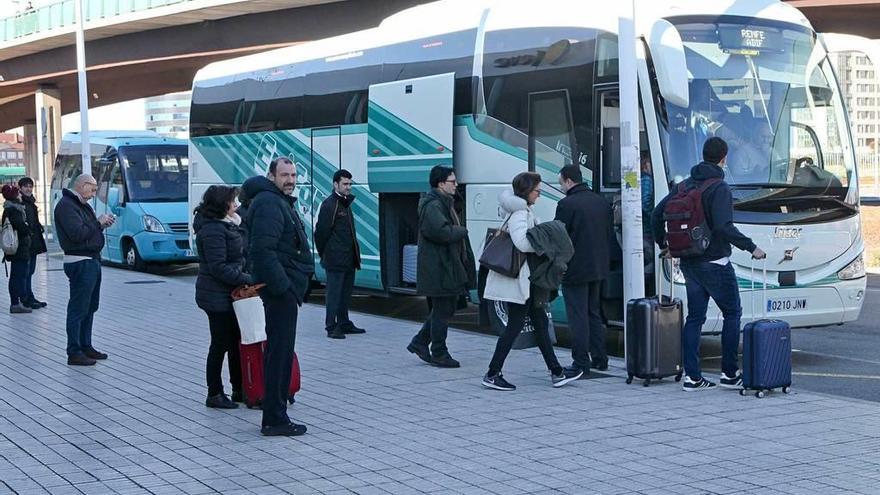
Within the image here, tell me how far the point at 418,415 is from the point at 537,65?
500 centimetres

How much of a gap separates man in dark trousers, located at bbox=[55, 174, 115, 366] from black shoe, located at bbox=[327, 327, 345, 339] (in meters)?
2.68

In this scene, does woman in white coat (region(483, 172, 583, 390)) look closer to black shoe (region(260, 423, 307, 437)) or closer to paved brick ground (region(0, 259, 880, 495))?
paved brick ground (region(0, 259, 880, 495))

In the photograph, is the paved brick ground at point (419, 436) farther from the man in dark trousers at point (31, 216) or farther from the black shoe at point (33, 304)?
the black shoe at point (33, 304)

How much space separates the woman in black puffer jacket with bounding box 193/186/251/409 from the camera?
337 inches

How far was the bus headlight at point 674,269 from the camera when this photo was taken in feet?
34.7

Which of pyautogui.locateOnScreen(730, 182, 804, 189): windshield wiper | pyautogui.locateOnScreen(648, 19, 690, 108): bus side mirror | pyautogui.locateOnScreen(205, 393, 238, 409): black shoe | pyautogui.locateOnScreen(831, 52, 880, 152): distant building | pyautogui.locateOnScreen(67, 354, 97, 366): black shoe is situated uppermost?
pyautogui.locateOnScreen(831, 52, 880, 152): distant building

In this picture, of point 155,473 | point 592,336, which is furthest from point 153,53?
point 155,473

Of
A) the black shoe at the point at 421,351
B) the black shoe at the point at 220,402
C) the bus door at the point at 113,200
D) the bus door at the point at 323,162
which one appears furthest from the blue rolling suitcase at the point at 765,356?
the bus door at the point at 113,200

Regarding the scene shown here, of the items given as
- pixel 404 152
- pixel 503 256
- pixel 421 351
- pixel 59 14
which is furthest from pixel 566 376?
pixel 59 14

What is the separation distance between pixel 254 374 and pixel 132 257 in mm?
15874

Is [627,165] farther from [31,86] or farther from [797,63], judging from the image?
[31,86]

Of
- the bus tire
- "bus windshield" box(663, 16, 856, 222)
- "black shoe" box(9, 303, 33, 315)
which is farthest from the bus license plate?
the bus tire

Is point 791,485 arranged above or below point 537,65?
below

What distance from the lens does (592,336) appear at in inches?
411
